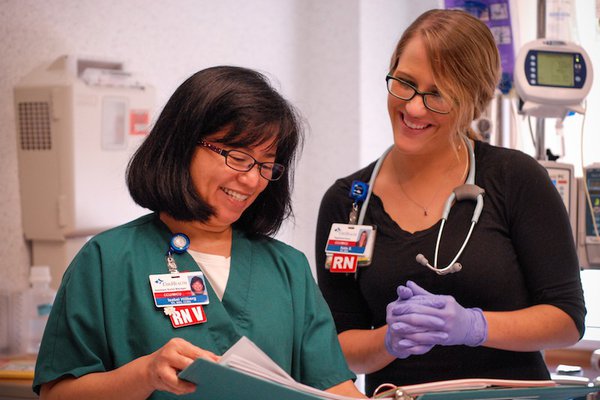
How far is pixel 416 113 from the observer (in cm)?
166

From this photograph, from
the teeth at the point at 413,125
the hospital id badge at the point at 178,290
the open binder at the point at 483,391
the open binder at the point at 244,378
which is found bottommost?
the open binder at the point at 483,391

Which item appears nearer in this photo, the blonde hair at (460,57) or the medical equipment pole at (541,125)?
the blonde hair at (460,57)

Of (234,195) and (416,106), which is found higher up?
(416,106)

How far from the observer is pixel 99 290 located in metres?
1.30

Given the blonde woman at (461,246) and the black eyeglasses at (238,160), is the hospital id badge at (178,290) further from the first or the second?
the blonde woman at (461,246)

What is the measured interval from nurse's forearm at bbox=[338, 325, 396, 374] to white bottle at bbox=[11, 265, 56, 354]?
3.68ft

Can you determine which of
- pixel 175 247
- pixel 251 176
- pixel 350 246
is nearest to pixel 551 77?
pixel 350 246

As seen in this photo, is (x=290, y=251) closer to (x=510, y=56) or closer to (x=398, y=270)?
(x=398, y=270)

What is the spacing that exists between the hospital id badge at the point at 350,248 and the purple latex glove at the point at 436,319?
6.9 inches

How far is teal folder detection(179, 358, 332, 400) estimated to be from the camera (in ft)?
3.44

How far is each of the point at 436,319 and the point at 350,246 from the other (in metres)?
0.28

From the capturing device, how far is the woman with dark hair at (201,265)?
4.24 feet

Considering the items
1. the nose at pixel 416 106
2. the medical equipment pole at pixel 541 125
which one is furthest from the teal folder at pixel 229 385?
the medical equipment pole at pixel 541 125

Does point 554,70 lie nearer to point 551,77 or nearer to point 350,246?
point 551,77
